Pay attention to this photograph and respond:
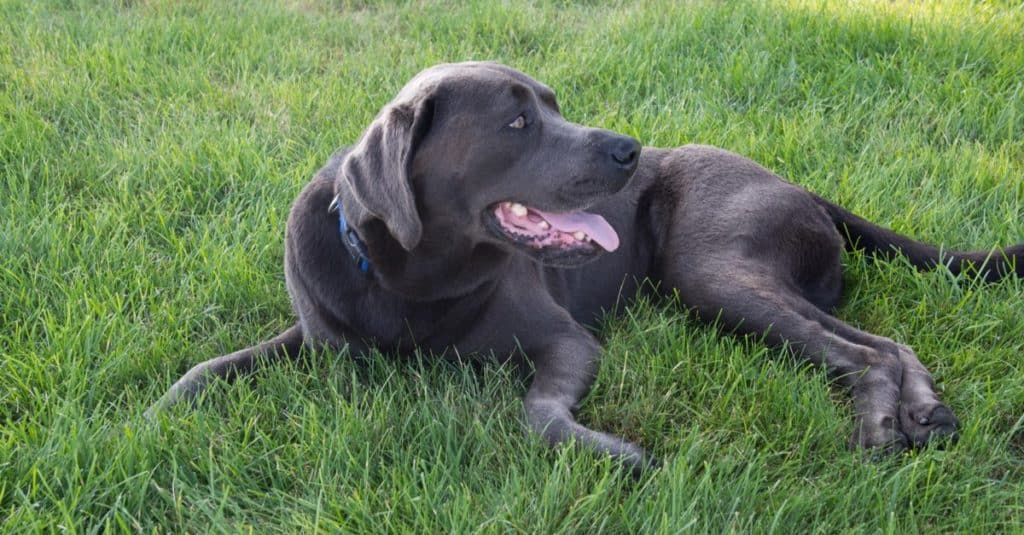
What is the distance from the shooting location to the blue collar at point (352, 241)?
271 centimetres

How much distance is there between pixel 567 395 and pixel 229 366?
3.17 feet

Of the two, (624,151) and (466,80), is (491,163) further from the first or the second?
(624,151)

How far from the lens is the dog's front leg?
2.36m

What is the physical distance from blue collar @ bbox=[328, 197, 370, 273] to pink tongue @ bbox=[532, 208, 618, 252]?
494 millimetres

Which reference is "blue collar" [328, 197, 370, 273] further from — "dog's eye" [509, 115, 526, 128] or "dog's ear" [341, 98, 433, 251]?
"dog's eye" [509, 115, 526, 128]

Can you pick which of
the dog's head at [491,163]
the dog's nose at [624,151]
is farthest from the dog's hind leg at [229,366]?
the dog's nose at [624,151]

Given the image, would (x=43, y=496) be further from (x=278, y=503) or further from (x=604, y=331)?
(x=604, y=331)

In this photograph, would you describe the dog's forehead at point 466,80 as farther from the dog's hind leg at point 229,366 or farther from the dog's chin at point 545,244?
the dog's hind leg at point 229,366

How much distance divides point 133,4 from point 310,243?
3915 millimetres

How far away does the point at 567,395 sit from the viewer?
2635 mm

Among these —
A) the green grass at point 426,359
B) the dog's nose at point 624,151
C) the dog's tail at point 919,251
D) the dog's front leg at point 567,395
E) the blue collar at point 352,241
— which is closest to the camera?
the green grass at point 426,359

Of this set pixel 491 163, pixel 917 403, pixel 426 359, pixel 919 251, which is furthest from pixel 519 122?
pixel 919 251

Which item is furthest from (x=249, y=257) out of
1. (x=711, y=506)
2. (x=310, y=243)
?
(x=711, y=506)

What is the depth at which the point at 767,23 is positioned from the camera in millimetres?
5246
